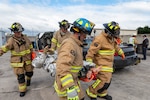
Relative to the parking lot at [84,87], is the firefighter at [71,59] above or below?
above

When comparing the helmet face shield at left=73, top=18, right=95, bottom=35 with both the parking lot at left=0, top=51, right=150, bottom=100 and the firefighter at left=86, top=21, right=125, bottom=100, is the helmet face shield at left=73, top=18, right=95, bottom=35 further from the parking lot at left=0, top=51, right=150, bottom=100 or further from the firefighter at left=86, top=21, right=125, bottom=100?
the parking lot at left=0, top=51, right=150, bottom=100

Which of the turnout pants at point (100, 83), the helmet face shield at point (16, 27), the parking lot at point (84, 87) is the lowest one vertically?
the parking lot at point (84, 87)

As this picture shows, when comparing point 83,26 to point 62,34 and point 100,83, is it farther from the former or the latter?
point 62,34

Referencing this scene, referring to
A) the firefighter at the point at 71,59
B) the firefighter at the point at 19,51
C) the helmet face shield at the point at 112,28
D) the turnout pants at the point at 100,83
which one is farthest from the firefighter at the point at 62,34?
the firefighter at the point at 71,59

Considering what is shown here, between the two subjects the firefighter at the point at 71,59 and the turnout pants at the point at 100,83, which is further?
the turnout pants at the point at 100,83

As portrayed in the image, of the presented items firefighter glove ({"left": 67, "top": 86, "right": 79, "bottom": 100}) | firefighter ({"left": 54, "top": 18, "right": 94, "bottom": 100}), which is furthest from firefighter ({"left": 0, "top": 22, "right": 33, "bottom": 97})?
firefighter glove ({"left": 67, "top": 86, "right": 79, "bottom": 100})

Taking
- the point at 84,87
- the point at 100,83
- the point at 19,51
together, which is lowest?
the point at 84,87

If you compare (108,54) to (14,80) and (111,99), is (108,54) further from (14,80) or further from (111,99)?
(14,80)

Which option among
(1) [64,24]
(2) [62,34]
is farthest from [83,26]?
(2) [62,34]

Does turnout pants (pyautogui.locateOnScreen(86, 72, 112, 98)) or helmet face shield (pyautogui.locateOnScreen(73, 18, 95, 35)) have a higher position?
helmet face shield (pyautogui.locateOnScreen(73, 18, 95, 35))

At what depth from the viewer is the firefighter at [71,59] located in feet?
7.42

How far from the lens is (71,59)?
234 cm

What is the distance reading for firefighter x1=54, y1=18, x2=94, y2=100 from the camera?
2.26 metres

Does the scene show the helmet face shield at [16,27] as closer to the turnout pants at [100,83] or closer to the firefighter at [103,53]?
the firefighter at [103,53]
